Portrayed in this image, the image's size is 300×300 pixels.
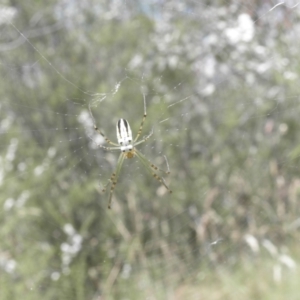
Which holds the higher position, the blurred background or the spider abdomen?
the spider abdomen

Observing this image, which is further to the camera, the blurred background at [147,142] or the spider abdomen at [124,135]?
the blurred background at [147,142]

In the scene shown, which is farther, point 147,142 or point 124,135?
point 147,142

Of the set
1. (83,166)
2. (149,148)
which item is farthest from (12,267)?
(149,148)

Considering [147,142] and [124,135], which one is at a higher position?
[124,135]

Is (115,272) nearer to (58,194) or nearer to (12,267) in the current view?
(12,267)
